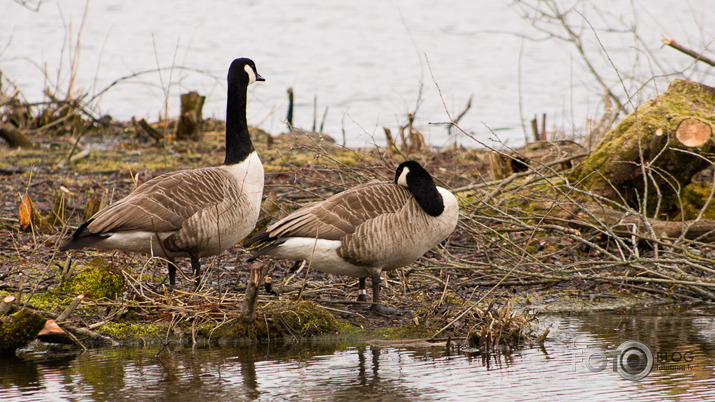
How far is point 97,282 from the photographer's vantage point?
671 cm

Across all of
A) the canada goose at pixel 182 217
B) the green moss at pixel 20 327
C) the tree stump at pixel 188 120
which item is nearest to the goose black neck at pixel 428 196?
the canada goose at pixel 182 217

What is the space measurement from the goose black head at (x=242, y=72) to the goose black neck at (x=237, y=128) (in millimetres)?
59

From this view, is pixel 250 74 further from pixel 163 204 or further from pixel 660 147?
pixel 660 147

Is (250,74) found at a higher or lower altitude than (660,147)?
higher

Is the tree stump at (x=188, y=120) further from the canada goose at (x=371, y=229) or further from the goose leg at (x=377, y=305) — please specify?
the goose leg at (x=377, y=305)

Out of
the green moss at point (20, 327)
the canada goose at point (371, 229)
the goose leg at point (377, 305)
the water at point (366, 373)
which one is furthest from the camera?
the goose leg at point (377, 305)

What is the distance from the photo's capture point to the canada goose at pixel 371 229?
21.7 feet

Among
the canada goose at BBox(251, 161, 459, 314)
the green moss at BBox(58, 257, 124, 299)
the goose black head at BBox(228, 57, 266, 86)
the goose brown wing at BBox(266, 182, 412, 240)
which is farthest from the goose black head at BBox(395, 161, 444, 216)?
the green moss at BBox(58, 257, 124, 299)

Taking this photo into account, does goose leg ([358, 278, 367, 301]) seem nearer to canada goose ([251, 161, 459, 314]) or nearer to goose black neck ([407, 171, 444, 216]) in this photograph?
canada goose ([251, 161, 459, 314])

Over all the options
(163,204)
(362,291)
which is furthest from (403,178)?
(163,204)

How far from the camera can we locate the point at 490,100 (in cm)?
2103

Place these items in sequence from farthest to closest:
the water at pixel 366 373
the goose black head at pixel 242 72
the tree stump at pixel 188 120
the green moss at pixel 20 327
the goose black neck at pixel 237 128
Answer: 1. the tree stump at pixel 188 120
2. the goose black head at pixel 242 72
3. the goose black neck at pixel 237 128
4. the green moss at pixel 20 327
5. the water at pixel 366 373

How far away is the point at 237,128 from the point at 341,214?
67.5 inches

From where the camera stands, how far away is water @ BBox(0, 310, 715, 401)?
477 centimetres
